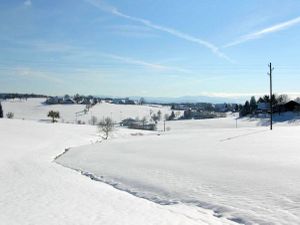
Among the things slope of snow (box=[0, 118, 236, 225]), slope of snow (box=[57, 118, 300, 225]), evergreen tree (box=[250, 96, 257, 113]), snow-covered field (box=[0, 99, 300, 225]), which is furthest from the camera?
evergreen tree (box=[250, 96, 257, 113])

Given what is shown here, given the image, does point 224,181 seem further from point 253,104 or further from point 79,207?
point 253,104

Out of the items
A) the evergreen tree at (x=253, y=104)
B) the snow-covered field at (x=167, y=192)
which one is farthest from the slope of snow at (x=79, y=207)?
the evergreen tree at (x=253, y=104)

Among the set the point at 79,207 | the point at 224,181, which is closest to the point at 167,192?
the point at 224,181

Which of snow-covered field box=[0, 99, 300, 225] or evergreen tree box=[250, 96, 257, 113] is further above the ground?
evergreen tree box=[250, 96, 257, 113]

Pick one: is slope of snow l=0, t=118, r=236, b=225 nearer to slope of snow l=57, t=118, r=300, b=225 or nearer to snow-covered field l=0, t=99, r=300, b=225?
snow-covered field l=0, t=99, r=300, b=225

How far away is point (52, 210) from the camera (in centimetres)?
1397

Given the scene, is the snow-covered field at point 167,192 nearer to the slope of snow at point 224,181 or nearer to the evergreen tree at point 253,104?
the slope of snow at point 224,181

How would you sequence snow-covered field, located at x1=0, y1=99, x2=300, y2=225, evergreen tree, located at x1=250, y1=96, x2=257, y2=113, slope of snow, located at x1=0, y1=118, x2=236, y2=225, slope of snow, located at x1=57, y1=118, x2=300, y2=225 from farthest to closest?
evergreen tree, located at x1=250, y1=96, x2=257, y2=113
slope of snow, located at x1=57, y1=118, x2=300, y2=225
snow-covered field, located at x1=0, y1=99, x2=300, y2=225
slope of snow, located at x1=0, y1=118, x2=236, y2=225

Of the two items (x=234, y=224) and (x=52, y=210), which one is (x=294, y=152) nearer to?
(x=234, y=224)

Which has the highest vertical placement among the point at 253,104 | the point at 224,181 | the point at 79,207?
the point at 253,104

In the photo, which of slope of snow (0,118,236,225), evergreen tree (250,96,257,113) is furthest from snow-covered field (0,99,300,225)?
evergreen tree (250,96,257,113)

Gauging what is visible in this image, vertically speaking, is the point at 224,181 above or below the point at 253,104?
below

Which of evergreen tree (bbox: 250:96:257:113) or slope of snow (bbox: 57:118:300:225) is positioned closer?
slope of snow (bbox: 57:118:300:225)

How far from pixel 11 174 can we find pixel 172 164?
1084 cm
